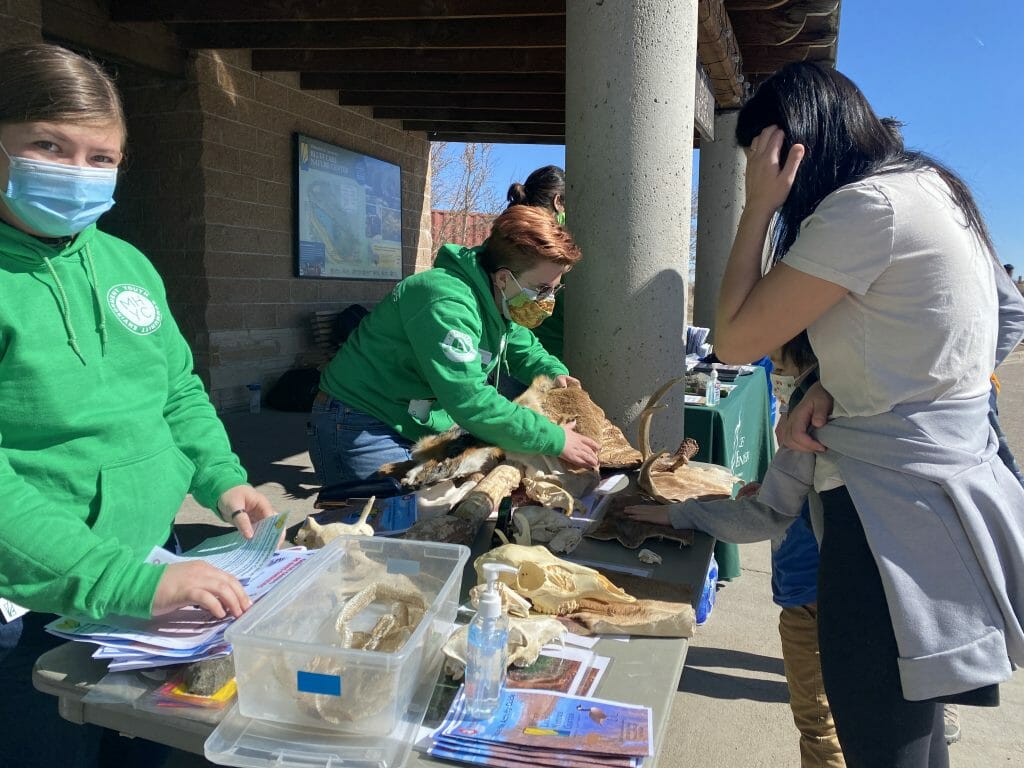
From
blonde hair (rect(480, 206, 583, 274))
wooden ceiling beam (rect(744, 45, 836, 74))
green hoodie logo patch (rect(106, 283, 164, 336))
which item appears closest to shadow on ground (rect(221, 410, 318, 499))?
blonde hair (rect(480, 206, 583, 274))

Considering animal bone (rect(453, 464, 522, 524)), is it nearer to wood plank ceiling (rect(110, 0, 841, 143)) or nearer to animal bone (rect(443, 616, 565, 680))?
animal bone (rect(443, 616, 565, 680))

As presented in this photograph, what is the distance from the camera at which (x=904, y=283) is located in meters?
1.35

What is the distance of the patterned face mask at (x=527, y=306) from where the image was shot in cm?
262

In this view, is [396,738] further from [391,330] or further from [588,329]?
[588,329]

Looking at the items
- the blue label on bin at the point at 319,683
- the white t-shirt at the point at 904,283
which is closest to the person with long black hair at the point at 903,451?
the white t-shirt at the point at 904,283

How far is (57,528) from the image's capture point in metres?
1.19

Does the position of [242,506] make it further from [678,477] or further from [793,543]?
[793,543]

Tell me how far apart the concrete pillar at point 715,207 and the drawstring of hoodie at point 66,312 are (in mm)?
7045

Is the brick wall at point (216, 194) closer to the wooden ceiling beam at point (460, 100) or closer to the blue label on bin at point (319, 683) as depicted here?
the wooden ceiling beam at point (460, 100)

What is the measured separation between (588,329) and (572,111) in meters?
0.96

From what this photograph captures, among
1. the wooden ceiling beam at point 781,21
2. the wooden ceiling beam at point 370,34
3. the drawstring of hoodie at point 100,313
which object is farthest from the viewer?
the wooden ceiling beam at point 370,34

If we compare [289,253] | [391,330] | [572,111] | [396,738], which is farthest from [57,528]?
[289,253]

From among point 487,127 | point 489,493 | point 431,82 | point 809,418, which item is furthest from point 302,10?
point 809,418

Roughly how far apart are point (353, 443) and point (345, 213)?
647cm
